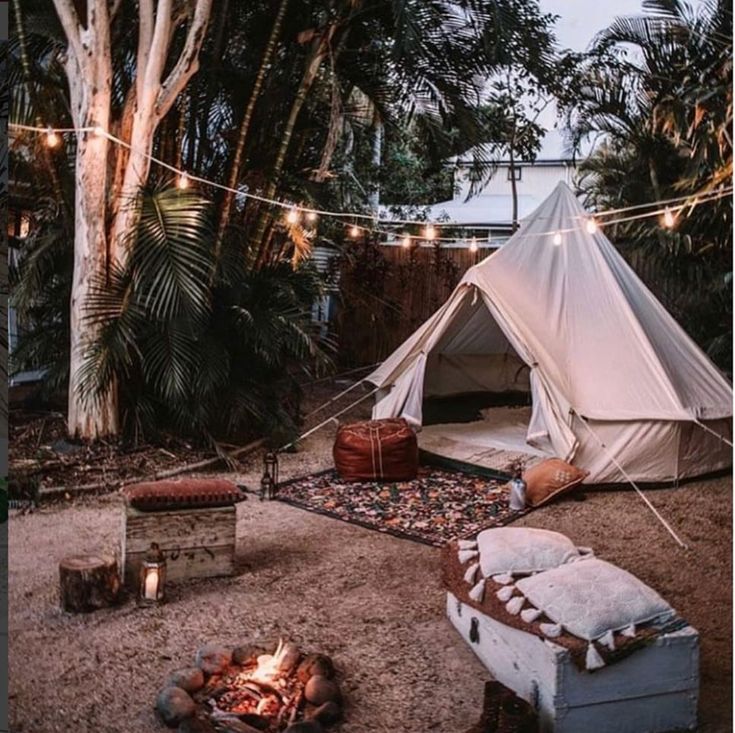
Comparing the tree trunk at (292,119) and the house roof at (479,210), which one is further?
the house roof at (479,210)

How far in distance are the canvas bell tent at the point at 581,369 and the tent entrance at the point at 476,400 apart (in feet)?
0.10

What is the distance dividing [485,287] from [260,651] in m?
3.35

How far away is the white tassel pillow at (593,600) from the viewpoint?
2.35m

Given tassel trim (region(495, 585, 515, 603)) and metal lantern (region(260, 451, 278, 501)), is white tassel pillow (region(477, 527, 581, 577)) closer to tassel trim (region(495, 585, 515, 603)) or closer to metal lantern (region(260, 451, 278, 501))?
tassel trim (region(495, 585, 515, 603))

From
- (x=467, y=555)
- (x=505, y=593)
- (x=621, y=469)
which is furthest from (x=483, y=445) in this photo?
(x=505, y=593)

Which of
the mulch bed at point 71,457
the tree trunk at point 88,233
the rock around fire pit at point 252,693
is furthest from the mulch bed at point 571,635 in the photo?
the tree trunk at point 88,233

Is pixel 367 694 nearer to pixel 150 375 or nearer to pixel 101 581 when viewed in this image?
pixel 101 581

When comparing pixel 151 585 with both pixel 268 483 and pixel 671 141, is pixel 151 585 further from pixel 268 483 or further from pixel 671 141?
pixel 671 141

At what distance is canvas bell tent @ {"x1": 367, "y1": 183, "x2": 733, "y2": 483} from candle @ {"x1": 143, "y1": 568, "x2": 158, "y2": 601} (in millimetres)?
2650

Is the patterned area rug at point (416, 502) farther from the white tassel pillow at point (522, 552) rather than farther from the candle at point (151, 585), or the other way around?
the candle at point (151, 585)

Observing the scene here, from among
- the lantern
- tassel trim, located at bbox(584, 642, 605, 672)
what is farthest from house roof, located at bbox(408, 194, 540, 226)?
tassel trim, located at bbox(584, 642, 605, 672)

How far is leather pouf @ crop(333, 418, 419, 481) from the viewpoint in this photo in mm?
5137

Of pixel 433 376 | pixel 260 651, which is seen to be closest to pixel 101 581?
pixel 260 651

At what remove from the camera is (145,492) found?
3379mm
